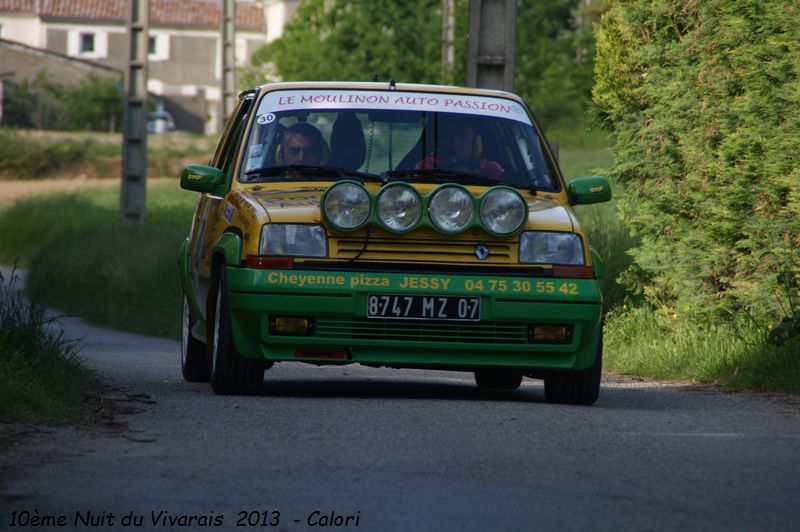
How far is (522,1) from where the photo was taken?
69812 mm

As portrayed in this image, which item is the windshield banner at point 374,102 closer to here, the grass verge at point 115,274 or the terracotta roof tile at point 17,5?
the grass verge at point 115,274

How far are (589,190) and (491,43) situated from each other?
7774 millimetres

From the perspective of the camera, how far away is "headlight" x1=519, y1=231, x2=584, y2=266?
904 centimetres

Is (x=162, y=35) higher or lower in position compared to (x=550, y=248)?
higher

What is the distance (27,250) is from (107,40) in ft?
261

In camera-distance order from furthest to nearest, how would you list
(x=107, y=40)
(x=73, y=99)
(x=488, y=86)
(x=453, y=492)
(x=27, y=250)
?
(x=107, y=40)
(x=73, y=99)
(x=27, y=250)
(x=488, y=86)
(x=453, y=492)

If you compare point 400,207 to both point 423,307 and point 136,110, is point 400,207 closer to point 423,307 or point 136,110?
point 423,307

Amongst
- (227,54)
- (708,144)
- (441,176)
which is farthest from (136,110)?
(441,176)

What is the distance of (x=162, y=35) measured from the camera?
118 m

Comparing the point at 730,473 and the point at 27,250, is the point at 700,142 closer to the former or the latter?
the point at 730,473

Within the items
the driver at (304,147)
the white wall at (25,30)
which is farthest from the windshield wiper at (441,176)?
the white wall at (25,30)

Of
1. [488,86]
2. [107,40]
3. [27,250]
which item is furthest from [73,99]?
[488,86]

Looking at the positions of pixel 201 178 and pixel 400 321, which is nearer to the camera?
pixel 400 321

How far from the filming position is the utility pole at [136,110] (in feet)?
96.4
